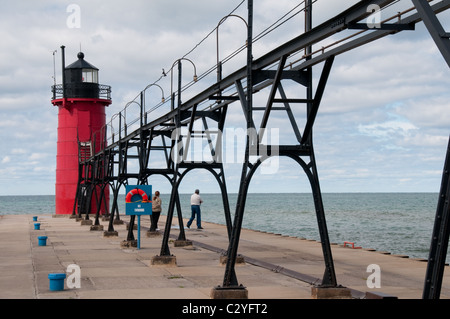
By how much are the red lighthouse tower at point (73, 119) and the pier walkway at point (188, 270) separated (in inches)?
961

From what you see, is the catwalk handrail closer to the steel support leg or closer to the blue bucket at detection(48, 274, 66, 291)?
the steel support leg

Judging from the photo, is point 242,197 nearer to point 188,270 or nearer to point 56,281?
point 56,281

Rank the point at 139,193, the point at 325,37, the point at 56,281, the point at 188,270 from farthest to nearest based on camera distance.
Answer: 1. the point at 139,193
2. the point at 188,270
3. the point at 56,281
4. the point at 325,37

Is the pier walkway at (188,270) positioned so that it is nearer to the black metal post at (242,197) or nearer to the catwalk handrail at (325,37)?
the black metal post at (242,197)

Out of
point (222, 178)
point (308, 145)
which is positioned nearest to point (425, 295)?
point (308, 145)

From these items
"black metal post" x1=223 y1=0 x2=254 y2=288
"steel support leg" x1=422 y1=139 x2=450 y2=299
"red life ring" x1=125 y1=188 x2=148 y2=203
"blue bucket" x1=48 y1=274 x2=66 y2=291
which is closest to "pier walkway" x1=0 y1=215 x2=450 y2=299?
"blue bucket" x1=48 y1=274 x2=66 y2=291

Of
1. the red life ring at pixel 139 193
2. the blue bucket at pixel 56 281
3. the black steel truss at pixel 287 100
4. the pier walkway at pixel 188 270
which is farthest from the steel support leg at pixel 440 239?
the red life ring at pixel 139 193

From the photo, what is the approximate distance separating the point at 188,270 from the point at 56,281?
4.44 meters

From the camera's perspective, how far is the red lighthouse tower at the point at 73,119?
5141 cm

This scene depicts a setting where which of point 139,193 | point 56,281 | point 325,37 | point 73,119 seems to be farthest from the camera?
point 73,119

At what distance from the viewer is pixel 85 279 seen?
15633 millimetres

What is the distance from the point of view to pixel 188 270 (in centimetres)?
1744

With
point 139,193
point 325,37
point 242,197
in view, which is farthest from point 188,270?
point 325,37

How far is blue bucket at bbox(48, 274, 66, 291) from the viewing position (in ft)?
45.0
